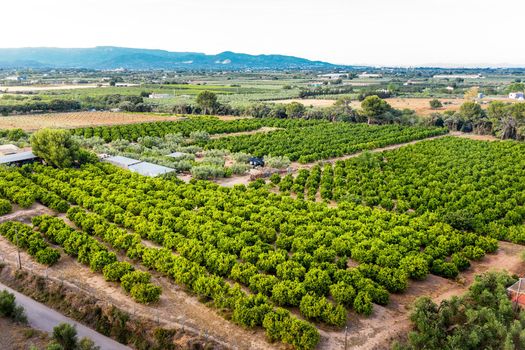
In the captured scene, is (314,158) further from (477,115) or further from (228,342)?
(477,115)

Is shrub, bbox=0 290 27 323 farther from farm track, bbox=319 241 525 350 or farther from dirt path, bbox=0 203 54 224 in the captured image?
farm track, bbox=319 241 525 350

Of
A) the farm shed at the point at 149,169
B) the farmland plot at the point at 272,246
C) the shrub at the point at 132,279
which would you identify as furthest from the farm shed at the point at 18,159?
the shrub at the point at 132,279

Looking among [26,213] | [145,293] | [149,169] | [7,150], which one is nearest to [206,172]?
[149,169]

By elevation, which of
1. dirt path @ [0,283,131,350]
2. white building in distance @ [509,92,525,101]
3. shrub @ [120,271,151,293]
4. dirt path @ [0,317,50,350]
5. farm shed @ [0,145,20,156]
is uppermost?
white building in distance @ [509,92,525,101]

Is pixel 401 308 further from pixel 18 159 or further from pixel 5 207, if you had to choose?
pixel 18 159

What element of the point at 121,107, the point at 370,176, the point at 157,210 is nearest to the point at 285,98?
the point at 121,107

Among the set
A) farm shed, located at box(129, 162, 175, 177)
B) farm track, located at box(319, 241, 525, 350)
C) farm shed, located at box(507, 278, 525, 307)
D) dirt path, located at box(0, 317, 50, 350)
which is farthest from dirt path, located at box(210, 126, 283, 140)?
farm shed, located at box(507, 278, 525, 307)

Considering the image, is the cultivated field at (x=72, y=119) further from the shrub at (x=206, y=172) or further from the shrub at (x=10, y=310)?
the shrub at (x=10, y=310)
